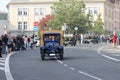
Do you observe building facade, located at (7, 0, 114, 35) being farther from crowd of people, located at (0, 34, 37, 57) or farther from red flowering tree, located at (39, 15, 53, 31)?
crowd of people, located at (0, 34, 37, 57)

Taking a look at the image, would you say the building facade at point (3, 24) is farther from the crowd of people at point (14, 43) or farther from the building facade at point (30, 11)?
the crowd of people at point (14, 43)

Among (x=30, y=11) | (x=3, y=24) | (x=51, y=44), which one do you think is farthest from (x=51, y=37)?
(x=30, y=11)

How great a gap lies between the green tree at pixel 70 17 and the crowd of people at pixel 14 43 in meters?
57.5

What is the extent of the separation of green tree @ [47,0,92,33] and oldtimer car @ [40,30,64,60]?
85038 mm

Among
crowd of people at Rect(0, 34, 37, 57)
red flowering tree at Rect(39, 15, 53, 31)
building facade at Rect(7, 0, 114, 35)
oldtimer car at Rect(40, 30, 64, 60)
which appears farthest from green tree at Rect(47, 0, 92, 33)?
oldtimer car at Rect(40, 30, 64, 60)

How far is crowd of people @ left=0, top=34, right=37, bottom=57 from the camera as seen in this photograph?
45444 millimetres

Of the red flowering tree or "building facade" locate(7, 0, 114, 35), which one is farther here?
"building facade" locate(7, 0, 114, 35)

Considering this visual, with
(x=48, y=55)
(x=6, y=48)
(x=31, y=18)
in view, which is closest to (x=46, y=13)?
(x=31, y=18)

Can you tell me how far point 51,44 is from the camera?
3678 cm

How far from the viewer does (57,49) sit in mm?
36500

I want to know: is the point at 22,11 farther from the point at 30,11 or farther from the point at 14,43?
the point at 14,43

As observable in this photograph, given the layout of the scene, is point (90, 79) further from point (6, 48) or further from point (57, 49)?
point (6, 48)

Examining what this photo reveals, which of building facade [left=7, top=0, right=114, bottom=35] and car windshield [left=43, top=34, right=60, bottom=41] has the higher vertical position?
building facade [left=7, top=0, right=114, bottom=35]

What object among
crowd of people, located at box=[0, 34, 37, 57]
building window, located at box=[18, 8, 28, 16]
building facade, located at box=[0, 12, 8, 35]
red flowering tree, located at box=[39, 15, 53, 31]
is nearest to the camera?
crowd of people, located at box=[0, 34, 37, 57]
